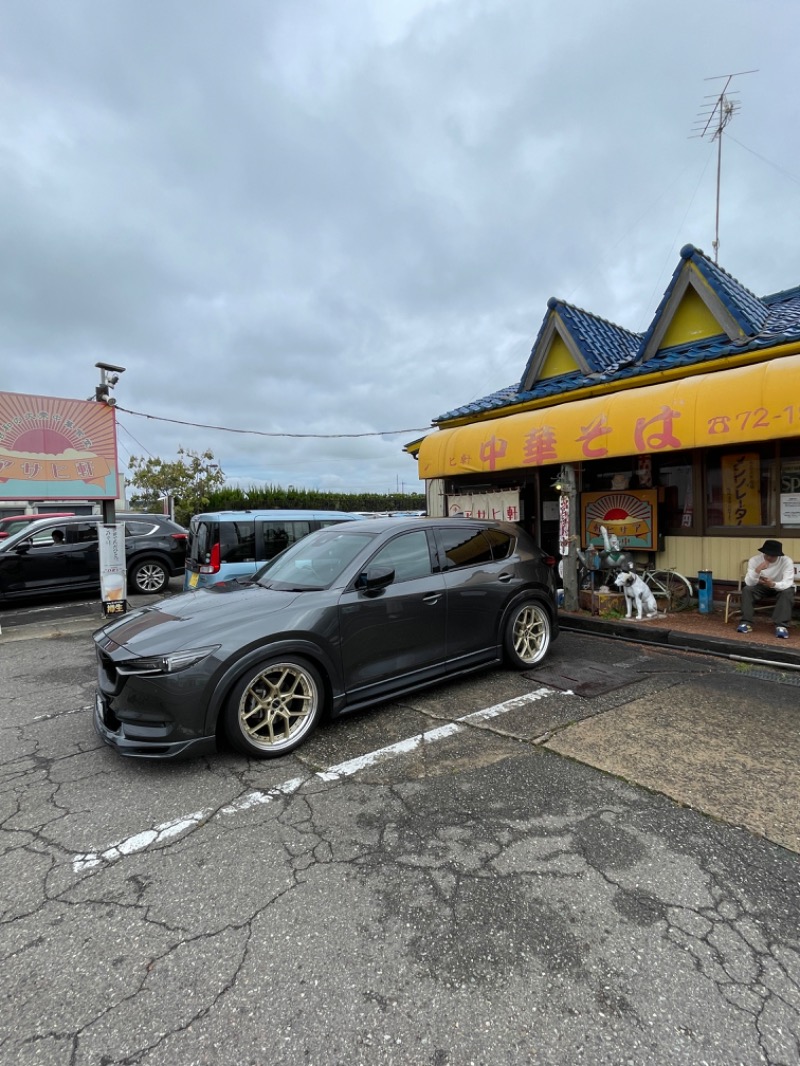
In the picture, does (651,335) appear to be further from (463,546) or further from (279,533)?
(279,533)

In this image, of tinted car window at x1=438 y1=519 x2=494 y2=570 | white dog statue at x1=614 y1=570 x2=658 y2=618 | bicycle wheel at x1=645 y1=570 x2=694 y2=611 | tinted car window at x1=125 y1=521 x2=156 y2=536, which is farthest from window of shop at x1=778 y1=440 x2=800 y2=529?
tinted car window at x1=125 y1=521 x2=156 y2=536

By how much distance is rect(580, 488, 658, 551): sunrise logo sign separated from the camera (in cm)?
802

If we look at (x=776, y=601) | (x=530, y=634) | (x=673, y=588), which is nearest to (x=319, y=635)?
(x=530, y=634)

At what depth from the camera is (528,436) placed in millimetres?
7516

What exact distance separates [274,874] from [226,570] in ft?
19.8

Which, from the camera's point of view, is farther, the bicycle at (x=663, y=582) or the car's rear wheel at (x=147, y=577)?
the car's rear wheel at (x=147, y=577)

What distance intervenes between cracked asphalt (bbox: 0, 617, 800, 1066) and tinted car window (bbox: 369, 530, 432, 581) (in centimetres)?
126

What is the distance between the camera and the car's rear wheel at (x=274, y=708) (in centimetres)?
338

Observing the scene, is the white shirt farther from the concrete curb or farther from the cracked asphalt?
the cracked asphalt

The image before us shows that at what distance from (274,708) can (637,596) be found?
526 centimetres

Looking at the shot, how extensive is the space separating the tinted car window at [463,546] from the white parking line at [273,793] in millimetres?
1276

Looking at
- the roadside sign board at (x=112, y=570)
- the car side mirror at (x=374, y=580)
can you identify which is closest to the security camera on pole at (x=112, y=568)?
the roadside sign board at (x=112, y=570)

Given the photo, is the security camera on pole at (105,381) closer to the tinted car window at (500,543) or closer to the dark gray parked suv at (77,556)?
the dark gray parked suv at (77,556)

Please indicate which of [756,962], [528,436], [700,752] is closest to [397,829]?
[756,962]
